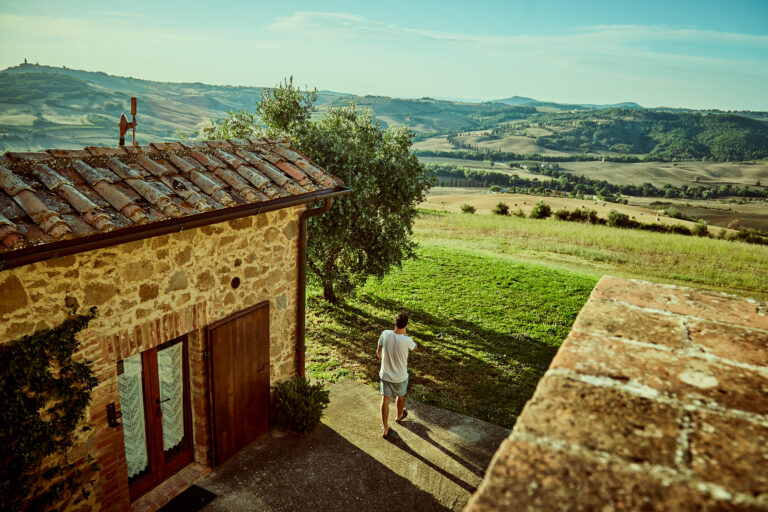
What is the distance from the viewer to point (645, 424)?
1.01 metres

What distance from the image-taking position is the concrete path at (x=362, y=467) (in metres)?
6.75

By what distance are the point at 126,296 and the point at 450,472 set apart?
5390mm

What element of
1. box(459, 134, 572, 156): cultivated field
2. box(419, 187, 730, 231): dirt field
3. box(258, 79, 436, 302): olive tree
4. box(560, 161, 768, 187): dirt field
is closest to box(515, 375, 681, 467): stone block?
box(258, 79, 436, 302): olive tree

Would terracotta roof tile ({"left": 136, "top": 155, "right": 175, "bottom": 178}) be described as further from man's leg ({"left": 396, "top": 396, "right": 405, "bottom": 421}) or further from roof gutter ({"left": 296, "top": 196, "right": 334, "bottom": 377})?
man's leg ({"left": 396, "top": 396, "right": 405, "bottom": 421})

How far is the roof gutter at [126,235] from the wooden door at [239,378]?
5.73ft

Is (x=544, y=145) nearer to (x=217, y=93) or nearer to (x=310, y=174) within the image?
(x=217, y=93)

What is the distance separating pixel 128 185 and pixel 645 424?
5855mm

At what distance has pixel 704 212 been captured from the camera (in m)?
63.9

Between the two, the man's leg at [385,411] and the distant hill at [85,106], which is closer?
the man's leg at [385,411]

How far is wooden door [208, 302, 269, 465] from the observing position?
6.94m

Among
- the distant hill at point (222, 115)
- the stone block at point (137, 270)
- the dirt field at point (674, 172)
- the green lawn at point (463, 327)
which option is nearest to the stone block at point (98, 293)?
the stone block at point (137, 270)

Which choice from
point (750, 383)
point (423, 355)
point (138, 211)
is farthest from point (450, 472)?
point (750, 383)

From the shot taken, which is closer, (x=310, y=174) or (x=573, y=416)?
(x=573, y=416)

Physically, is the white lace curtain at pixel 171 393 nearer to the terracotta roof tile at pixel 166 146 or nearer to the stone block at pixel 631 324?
the terracotta roof tile at pixel 166 146
